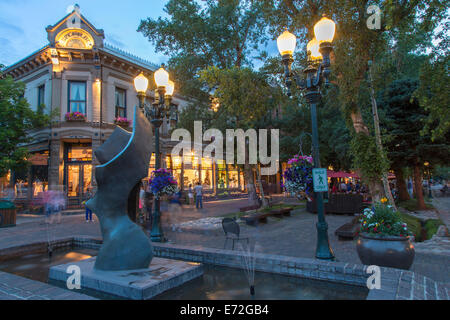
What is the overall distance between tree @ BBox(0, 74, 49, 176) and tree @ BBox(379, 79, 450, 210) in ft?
64.6

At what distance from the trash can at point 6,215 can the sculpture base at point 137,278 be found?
9.51 m

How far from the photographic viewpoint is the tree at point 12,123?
574 inches

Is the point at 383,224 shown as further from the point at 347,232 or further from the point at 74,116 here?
the point at 74,116

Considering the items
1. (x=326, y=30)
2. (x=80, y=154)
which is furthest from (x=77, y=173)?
(x=326, y=30)

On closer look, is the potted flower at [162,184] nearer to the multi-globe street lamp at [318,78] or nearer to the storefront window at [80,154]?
the multi-globe street lamp at [318,78]

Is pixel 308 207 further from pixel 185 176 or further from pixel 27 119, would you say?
pixel 27 119

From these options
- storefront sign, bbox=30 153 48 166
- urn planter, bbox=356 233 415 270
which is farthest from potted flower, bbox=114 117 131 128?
urn planter, bbox=356 233 415 270

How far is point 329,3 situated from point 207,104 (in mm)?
9816

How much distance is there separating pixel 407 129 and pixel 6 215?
20.3 metres

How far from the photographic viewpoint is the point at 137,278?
4.47 m

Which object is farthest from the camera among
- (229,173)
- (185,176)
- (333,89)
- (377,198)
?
(229,173)

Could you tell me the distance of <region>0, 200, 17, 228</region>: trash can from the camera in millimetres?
12164
